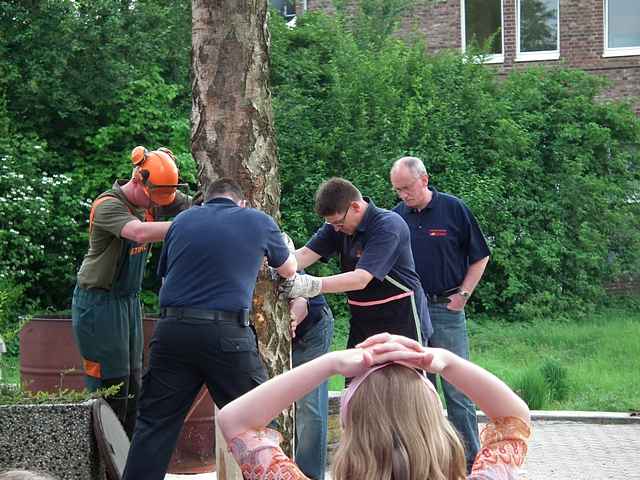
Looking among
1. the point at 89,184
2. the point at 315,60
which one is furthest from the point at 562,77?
the point at 89,184

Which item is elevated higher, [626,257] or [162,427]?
[162,427]

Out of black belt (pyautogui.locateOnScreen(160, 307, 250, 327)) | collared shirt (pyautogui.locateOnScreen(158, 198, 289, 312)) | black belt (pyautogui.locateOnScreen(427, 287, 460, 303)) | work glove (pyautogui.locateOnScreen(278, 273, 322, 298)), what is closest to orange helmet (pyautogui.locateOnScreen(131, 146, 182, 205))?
work glove (pyautogui.locateOnScreen(278, 273, 322, 298))

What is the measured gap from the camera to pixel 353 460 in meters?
2.44

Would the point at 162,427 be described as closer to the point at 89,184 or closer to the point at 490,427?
the point at 490,427

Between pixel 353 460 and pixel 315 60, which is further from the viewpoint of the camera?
pixel 315 60

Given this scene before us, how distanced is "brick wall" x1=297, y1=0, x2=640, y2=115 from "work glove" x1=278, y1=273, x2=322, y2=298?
16.7m

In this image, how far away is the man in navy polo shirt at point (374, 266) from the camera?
22.1 ft

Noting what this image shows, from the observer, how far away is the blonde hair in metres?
2.40

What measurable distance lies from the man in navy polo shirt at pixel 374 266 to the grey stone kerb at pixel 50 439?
183 cm

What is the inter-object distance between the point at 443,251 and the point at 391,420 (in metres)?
5.34

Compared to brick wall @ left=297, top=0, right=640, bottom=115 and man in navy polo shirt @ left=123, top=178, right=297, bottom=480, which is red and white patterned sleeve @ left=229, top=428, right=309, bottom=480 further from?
brick wall @ left=297, top=0, right=640, bottom=115

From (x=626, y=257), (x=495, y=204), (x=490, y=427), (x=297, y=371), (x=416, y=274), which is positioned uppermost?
(x=297, y=371)

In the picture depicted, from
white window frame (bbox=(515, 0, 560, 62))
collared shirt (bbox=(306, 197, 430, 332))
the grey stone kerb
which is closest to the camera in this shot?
the grey stone kerb

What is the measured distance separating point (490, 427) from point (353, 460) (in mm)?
590
